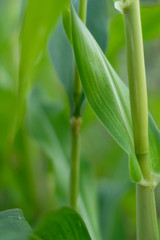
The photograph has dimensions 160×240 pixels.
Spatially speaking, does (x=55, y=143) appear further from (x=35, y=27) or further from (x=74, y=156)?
(x=35, y=27)

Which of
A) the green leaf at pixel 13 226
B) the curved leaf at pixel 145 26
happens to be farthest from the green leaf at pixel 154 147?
the curved leaf at pixel 145 26

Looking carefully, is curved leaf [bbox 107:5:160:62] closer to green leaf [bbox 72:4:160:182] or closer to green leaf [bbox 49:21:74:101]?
green leaf [bbox 49:21:74:101]

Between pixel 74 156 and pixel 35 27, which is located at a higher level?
pixel 35 27

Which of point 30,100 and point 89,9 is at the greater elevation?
point 89,9

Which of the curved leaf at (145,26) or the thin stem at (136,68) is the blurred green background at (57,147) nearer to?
the curved leaf at (145,26)

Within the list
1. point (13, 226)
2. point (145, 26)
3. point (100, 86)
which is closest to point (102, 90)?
point (100, 86)

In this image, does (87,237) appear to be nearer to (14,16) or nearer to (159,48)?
(14,16)

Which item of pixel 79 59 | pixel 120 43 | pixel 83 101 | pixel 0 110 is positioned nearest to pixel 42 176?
pixel 0 110

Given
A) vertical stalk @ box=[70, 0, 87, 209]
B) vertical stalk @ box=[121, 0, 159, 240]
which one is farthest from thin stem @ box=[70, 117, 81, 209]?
vertical stalk @ box=[121, 0, 159, 240]
